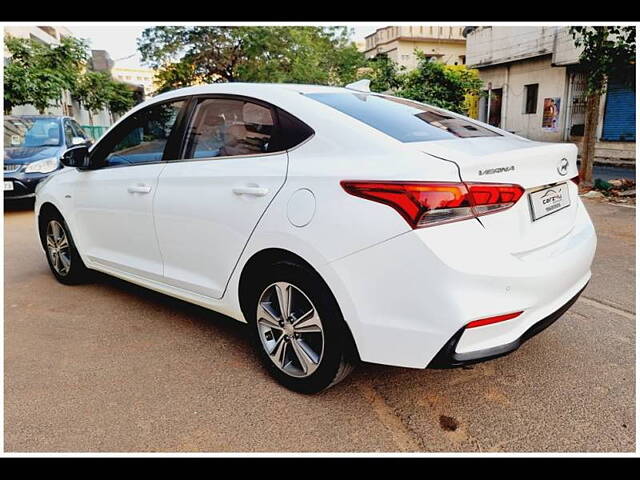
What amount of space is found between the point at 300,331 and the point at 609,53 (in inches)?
325

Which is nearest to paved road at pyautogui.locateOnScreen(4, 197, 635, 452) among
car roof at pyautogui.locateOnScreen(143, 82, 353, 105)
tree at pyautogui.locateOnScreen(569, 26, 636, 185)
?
car roof at pyautogui.locateOnScreen(143, 82, 353, 105)

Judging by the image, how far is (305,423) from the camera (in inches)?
94.7

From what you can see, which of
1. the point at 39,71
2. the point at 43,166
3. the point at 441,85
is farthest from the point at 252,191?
the point at 39,71

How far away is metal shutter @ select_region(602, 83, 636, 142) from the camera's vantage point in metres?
15.8

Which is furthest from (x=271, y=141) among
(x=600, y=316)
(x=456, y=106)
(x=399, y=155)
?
(x=456, y=106)

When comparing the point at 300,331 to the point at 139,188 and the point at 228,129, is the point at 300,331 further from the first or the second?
the point at 139,188

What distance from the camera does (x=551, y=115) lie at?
19.0 meters

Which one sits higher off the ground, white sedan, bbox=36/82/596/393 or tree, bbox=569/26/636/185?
tree, bbox=569/26/636/185

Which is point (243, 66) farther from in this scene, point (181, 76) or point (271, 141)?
point (271, 141)

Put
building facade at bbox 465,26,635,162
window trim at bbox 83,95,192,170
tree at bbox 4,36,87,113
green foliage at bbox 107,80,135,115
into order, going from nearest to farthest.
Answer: window trim at bbox 83,95,192,170 < tree at bbox 4,36,87,113 < building facade at bbox 465,26,635,162 < green foliage at bbox 107,80,135,115

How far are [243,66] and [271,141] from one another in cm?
2354

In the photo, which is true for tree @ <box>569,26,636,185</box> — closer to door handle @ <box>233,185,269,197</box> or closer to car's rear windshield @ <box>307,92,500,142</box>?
car's rear windshield @ <box>307,92,500,142</box>

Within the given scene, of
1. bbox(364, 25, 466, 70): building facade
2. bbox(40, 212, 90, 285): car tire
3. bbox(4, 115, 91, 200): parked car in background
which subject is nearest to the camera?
bbox(40, 212, 90, 285): car tire

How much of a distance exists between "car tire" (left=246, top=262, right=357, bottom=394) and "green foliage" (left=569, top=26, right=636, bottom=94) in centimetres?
792
